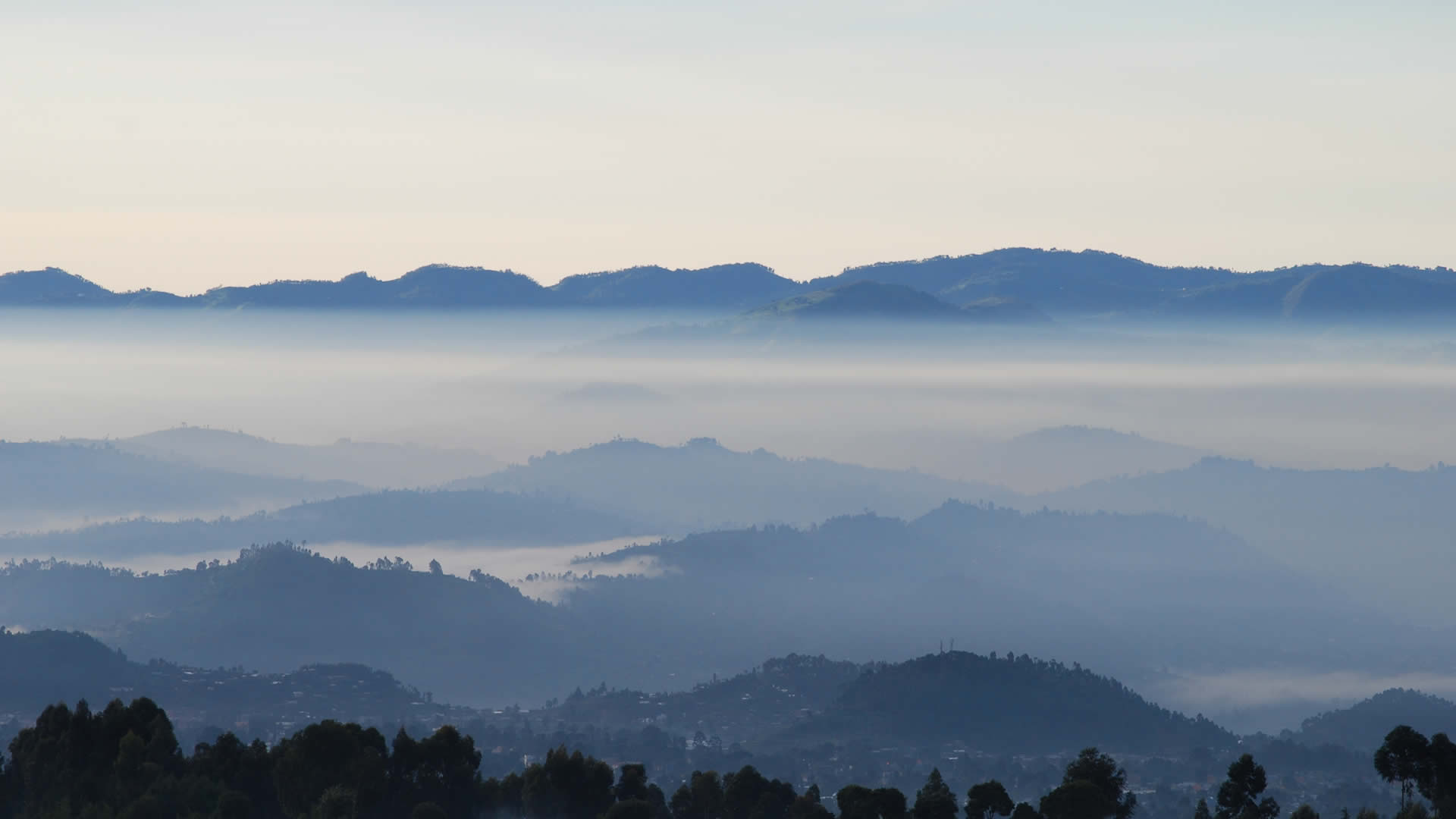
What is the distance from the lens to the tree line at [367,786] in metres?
111

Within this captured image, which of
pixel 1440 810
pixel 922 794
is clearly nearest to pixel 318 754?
pixel 922 794

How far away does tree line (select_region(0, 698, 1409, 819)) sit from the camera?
111m

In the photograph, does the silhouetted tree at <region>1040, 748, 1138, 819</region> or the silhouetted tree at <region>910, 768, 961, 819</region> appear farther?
the silhouetted tree at <region>910, 768, 961, 819</region>

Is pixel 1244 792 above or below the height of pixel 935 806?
above

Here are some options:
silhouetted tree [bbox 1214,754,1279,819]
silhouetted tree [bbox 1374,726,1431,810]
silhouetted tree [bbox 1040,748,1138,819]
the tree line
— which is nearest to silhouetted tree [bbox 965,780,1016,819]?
the tree line

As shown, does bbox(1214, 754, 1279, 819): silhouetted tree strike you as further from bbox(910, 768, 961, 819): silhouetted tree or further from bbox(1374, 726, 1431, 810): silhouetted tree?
bbox(910, 768, 961, 819): silhouetted tree

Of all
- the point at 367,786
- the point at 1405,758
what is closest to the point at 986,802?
the point at 1405,758

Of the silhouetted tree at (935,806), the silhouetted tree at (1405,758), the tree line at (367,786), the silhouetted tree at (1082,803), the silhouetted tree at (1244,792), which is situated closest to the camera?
the silhouetted tree at (1082,803)

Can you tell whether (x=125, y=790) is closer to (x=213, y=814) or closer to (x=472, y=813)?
(x=213, y=814)

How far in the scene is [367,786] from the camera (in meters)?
118

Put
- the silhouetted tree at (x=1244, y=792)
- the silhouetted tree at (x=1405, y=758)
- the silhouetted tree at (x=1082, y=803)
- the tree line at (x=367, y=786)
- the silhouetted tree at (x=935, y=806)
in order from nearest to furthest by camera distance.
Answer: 1. the silhouetted tree at (x=1082, y=803)
2. the silhouetted tree at (x=1405, y=758)
3. the silhouetted tree at (x=1244, y=792)
4. the silhouetted tree at (x=935, y=806)
5. the tree line at (x=367, y=786)

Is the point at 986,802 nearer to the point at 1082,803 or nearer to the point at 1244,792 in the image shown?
the point at 1082,803

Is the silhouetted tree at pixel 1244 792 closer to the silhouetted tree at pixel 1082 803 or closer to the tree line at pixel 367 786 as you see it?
the tree line at pixel 367 786

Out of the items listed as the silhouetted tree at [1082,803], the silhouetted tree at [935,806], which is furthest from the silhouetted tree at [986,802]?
the silhouetted tree at [1082,803]
